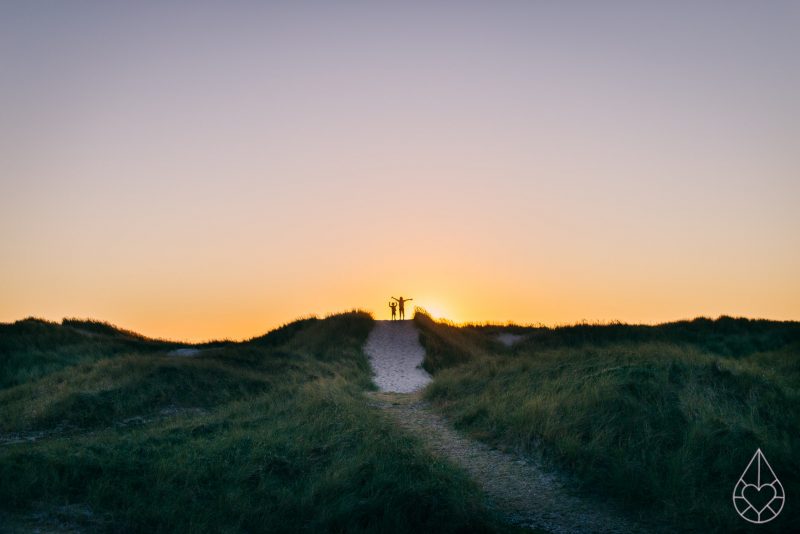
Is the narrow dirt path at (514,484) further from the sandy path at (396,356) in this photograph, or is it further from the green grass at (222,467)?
the sandy path at (396,356)

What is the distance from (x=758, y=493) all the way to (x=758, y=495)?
41mm

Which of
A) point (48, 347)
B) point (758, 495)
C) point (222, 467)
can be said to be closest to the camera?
point (758, 495)

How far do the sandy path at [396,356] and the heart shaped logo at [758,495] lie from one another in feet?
50.7

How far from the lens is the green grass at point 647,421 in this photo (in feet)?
30.8

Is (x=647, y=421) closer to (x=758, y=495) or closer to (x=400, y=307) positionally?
(x=758, y=495)

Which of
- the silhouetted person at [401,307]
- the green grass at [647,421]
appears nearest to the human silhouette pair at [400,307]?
the silhouetted person at [401,307]

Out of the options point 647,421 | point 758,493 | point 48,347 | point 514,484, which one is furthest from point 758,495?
point 48,347

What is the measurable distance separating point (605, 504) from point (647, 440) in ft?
6.41

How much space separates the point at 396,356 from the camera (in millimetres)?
31984

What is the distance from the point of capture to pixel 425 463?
408 inches

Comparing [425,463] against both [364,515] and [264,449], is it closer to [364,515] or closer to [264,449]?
[364,515]

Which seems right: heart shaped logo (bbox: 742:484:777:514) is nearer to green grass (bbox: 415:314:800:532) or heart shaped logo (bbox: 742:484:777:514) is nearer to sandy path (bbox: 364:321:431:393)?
green grass (bbox: 415:314:800:532)

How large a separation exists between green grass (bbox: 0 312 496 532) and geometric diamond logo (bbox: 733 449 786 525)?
12.3 ft

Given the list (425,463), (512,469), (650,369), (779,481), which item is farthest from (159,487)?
(650,369)
